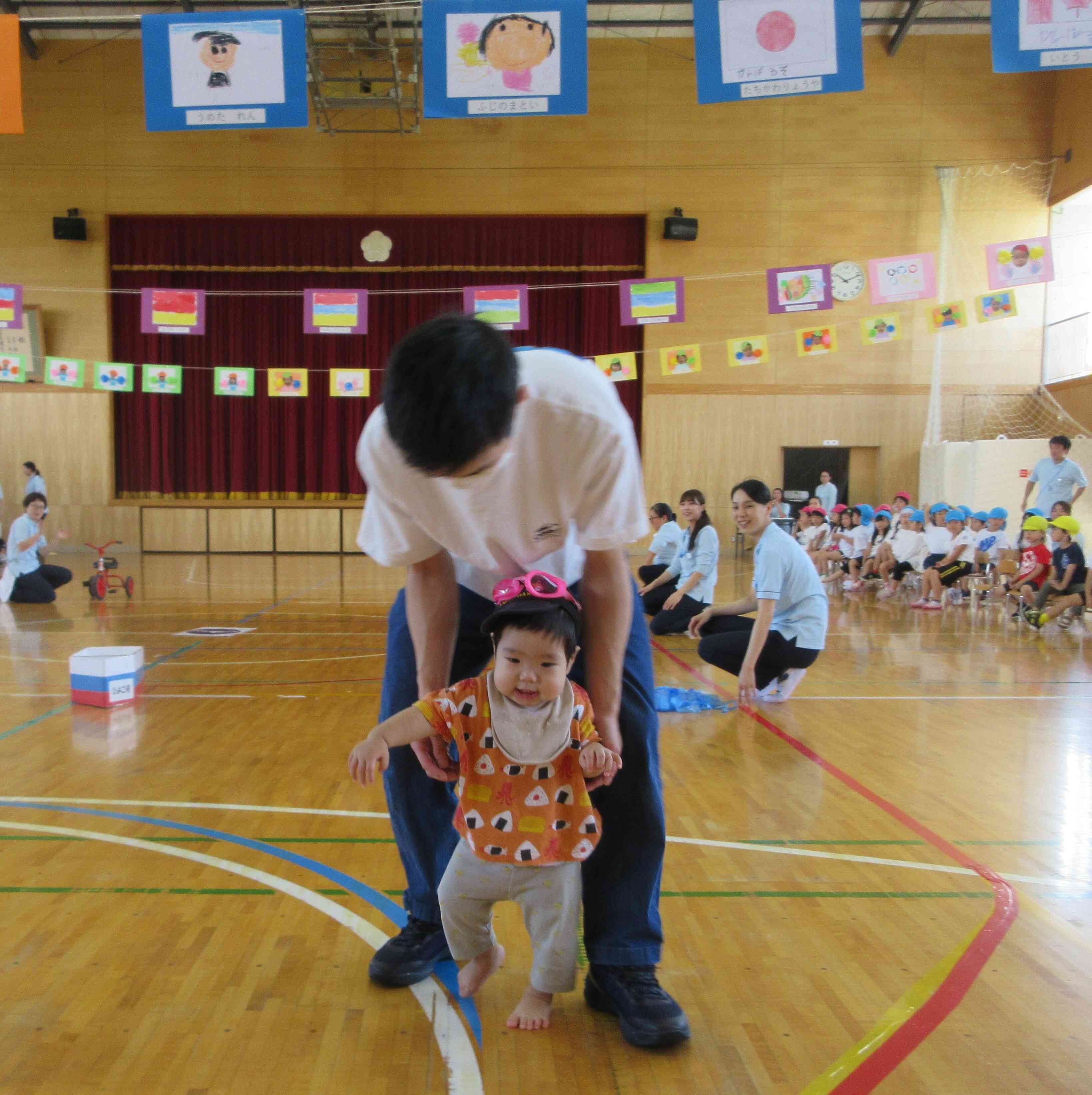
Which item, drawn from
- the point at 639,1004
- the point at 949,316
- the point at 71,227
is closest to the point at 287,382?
the point at 71,227

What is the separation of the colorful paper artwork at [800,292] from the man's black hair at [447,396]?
400 inches

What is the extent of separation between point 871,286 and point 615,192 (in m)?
4.58

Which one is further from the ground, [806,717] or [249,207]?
[249,207]

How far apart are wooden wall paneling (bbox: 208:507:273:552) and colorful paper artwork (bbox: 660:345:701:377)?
6.17 meters

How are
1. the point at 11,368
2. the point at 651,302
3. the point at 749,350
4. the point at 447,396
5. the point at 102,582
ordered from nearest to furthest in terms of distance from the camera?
1. the point at 447,396
2. the point at 102,582
3. the point at 651,302
4. the point at 11,368
5. the point at 749,350

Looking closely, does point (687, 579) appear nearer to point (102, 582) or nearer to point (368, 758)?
point (368, 758)

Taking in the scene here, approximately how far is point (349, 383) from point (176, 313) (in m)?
2.66

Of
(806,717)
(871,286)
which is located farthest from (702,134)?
(806,717)

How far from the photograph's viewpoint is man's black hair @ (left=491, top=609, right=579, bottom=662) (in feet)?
5.15

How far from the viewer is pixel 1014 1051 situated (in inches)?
63.7

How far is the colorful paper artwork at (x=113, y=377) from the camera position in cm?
1329

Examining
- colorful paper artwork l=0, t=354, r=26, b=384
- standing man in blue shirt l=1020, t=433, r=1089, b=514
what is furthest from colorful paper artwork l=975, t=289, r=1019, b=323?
colorful paper artwork l=0, t=354, r=26, b=384

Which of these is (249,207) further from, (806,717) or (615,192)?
(806,717)

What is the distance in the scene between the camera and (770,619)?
4293mm
